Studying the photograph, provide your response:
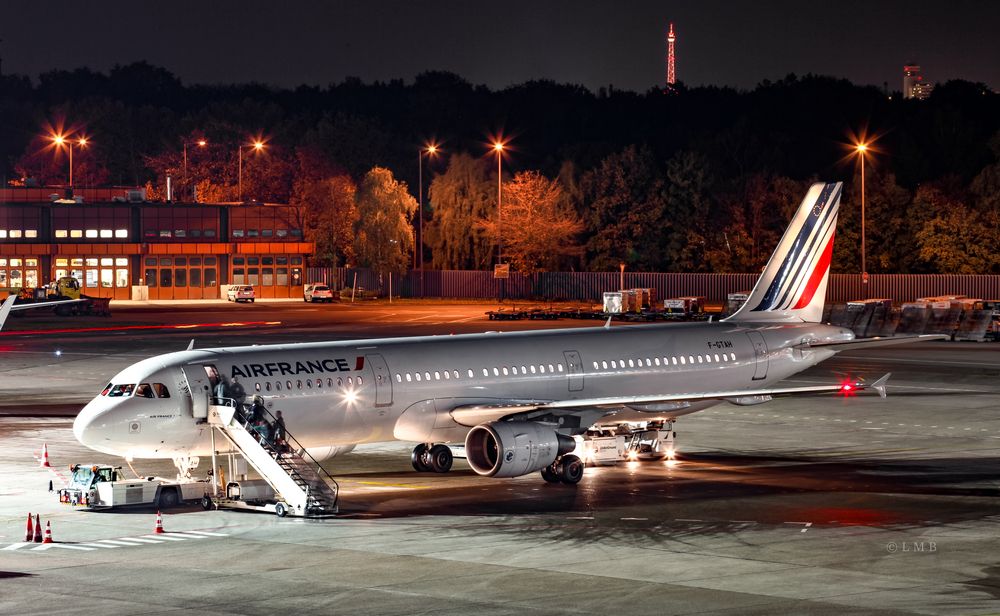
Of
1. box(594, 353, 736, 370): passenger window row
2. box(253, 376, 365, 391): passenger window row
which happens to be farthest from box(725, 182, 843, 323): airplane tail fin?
box(253, 376, 365, 391): passenger window row

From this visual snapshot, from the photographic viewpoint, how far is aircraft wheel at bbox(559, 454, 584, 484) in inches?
1468

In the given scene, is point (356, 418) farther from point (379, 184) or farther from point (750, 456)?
point (379, 184)

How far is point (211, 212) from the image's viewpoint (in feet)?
514

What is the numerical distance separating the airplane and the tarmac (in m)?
1.39

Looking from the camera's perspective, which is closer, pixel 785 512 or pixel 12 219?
pixel 785 512

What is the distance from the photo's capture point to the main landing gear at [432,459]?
130 ft

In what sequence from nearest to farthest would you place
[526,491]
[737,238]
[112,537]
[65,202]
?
[112,537], [526,491], [737,238], [65,202]

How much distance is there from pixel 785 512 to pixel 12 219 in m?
136

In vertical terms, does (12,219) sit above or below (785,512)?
above

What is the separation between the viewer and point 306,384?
36.6 meters

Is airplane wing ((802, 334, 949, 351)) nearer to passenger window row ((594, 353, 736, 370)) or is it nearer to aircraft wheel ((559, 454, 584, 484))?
passenger window row ((594, 353, 736, 370))

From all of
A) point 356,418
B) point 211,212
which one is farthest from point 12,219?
point 356,418

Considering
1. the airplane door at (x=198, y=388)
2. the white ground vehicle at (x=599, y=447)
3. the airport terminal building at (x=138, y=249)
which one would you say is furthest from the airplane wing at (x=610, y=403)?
the airport terminal building at (x=138, y=249)

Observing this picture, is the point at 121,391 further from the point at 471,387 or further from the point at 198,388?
the point at 471,387
